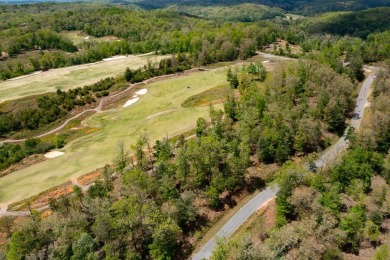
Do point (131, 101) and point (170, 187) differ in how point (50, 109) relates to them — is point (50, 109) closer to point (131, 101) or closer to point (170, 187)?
point (131, 101)

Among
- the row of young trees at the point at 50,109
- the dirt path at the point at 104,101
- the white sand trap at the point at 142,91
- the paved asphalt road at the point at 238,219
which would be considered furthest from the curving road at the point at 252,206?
the row of young trees at the point at 50,109

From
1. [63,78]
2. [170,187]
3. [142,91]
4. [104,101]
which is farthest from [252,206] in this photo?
[63,78]

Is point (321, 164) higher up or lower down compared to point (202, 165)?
lower down

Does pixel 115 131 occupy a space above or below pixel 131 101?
above

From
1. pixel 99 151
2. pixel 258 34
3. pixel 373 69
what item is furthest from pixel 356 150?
pixel 258 34

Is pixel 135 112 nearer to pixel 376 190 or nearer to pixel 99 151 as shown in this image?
pixel 99 151

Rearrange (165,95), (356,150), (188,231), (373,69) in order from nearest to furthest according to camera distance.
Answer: (188,231), (356,150), (165,95), (373,69)
